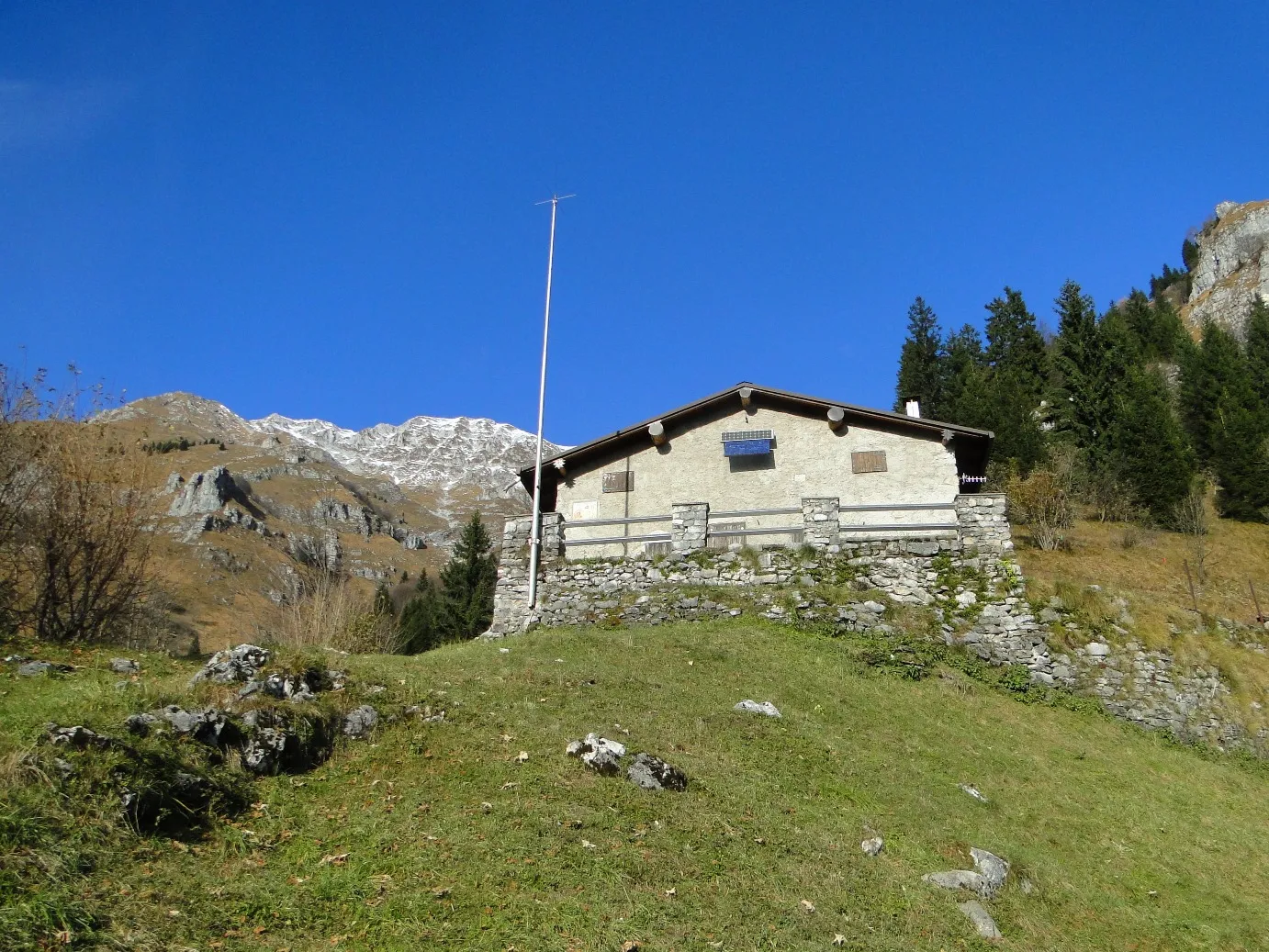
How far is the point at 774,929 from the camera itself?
22.9ft

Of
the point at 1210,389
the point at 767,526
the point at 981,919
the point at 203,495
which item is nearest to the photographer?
the point at 981,919

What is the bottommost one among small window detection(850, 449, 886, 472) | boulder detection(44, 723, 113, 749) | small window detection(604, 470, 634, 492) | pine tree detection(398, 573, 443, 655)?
pine tree detection(398, 573, 443, 655)

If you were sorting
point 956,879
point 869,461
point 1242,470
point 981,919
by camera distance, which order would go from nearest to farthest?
point 981,919 → point 956,879 → point 869,461 → point 1242,470

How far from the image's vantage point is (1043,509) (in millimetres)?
36250

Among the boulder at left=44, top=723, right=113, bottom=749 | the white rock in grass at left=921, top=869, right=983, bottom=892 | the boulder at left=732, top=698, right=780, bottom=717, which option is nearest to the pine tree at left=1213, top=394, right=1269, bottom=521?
the boulder at left=732, top=698, right=780, bottom=717

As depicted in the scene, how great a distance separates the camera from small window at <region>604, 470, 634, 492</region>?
24.5 m

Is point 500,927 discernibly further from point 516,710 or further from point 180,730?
point 516,710

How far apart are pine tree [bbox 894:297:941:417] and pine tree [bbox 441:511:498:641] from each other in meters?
29.1

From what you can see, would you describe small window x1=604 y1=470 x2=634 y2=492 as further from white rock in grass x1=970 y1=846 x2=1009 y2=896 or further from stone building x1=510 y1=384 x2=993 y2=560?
white rock in grass x1=970 y1=846 x2=1009 y2=896

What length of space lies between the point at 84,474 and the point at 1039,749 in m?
19.5

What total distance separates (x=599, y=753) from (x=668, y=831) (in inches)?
59.1

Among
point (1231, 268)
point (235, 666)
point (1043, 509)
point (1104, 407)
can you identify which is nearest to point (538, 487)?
point (235, 666)

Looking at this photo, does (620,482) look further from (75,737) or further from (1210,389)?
(1210,389)

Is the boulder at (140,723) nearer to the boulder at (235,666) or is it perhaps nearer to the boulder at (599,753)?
the boulder at (235,666)
